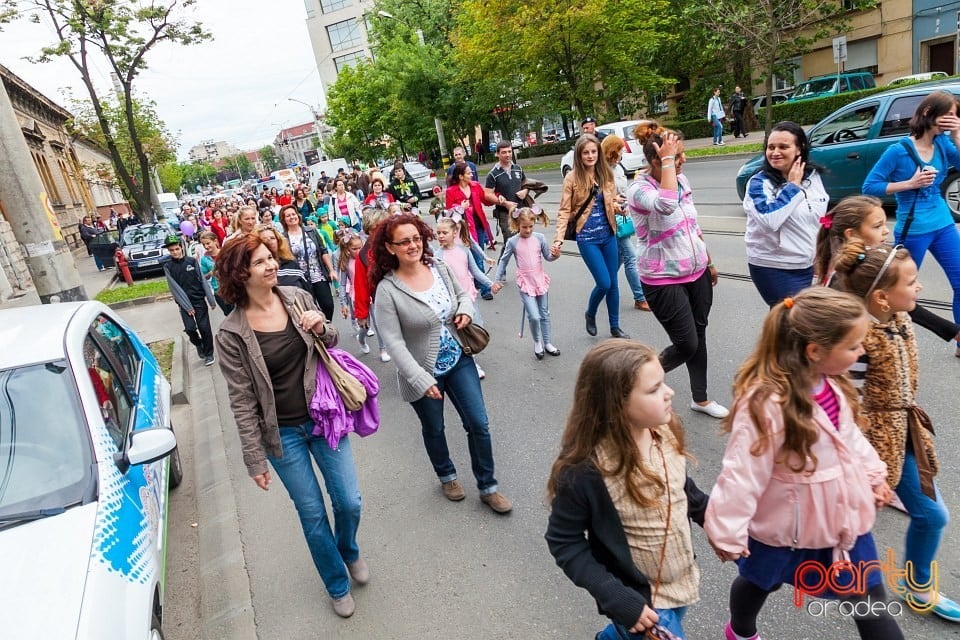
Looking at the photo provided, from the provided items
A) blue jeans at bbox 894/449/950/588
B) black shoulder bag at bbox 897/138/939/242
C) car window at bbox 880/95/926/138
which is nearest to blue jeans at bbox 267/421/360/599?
blue jeans at bbox 894/449/950/588

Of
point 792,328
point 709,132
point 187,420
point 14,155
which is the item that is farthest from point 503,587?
point 709,132

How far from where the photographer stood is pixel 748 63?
30844 mm

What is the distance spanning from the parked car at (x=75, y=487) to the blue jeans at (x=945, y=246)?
4783 mm

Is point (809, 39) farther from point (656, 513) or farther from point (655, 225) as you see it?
point (656, 513)

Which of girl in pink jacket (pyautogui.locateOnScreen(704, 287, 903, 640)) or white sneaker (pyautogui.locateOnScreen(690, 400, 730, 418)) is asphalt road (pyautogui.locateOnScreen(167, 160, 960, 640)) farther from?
girl in pink jacket (pyautogui.locateOnScreen(704, 287, 903, 640))

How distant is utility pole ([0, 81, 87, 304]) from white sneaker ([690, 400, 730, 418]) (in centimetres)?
665

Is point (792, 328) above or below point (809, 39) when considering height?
below

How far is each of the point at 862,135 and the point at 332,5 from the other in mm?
74687

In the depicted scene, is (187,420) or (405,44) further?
(405,44)

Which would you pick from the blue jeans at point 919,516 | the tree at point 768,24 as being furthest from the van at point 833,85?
the blue jeans at point 919,516

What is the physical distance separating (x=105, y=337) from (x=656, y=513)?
353 cm

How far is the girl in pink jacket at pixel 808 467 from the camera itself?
1875 millimetres

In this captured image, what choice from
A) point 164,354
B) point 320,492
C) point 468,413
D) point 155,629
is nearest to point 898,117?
point 468,413

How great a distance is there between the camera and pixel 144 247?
19109 millimetres
